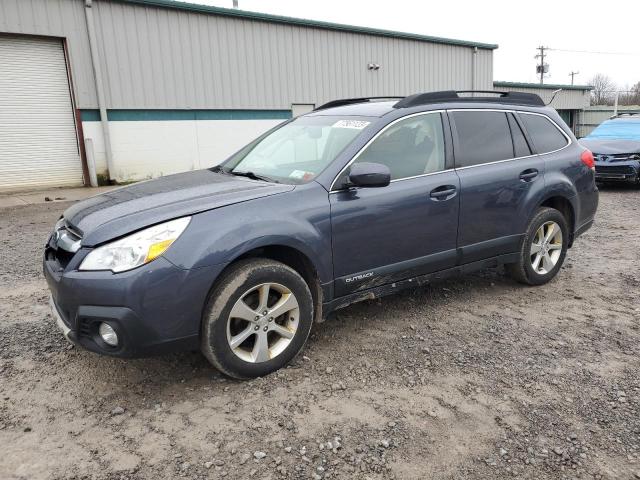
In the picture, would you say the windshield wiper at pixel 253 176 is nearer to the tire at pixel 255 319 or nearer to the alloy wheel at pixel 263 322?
the tire at pixel 255 319

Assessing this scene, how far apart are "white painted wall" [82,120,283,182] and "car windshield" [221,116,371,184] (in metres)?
10.1

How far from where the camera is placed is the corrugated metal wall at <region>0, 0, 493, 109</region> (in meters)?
12.6

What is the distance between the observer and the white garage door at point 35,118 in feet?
39.6

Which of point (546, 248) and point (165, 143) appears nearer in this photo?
point (546, 248)

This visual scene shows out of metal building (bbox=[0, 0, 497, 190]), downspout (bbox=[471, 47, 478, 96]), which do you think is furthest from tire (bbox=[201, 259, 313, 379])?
downspout (bbox=[471, 47, 478, 96])

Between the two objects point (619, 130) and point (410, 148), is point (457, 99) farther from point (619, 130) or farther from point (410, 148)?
point (619, 130)

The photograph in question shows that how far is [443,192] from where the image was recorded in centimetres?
399

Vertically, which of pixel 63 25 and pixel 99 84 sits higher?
pixel 63 25

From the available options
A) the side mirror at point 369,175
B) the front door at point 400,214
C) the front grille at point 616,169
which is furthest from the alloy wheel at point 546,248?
the front grille at point 616,169

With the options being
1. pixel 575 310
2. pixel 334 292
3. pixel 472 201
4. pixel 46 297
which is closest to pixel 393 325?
pixel 334 292

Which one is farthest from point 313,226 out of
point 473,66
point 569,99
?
point 569,99

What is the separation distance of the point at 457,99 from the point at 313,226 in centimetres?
194

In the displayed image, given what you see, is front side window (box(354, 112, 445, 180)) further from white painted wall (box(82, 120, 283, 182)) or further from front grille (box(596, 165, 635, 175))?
white painted wall (box(82, 120, 283, 182))

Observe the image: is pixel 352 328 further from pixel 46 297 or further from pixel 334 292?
pixel 46 297
